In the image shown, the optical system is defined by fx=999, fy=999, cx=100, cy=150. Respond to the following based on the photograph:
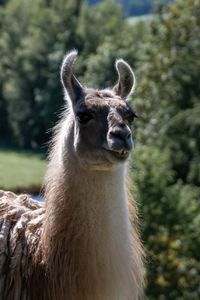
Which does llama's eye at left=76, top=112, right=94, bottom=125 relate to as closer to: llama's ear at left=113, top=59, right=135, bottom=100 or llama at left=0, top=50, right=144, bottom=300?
llama at left=0, top=50, right=144, bottom=300

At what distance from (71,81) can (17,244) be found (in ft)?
4.70

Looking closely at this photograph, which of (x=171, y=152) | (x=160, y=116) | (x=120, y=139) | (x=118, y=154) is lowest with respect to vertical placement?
(x=171, y=152)

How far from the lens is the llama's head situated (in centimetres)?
775

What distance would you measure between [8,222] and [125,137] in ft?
4.67

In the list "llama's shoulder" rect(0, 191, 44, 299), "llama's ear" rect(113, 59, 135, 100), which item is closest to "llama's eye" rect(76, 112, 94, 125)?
"llama's ear" rect(113, 59, 135, 100)

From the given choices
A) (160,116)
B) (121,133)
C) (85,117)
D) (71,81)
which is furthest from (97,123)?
(160,116)

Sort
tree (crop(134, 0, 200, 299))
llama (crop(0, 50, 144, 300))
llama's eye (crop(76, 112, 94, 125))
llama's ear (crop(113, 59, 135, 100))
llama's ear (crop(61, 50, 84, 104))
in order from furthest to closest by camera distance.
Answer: tree (crop(134, 0, 200, 299)) → llama's ear (crop(113, 59, 135, 100)) → llama's ear (crop(61, 50, 84, 104)) → llama's eye (crop(76, 112, 94, 125)) → llama (crop(0, 50, 144, 300))

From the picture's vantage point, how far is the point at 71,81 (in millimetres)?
8375

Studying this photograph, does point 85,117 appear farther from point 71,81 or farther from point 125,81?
point 125,81

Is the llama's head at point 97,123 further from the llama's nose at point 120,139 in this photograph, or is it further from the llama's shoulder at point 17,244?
the llama's shoulder at point 17,244

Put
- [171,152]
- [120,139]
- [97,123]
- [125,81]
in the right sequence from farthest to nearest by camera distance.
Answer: [171,152], [125,81], [97,123], [120,139]

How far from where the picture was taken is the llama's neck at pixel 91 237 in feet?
26.0

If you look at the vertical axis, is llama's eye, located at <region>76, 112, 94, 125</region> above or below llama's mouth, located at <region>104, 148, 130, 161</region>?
above

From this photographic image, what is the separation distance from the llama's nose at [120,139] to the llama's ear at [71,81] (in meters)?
0.67
